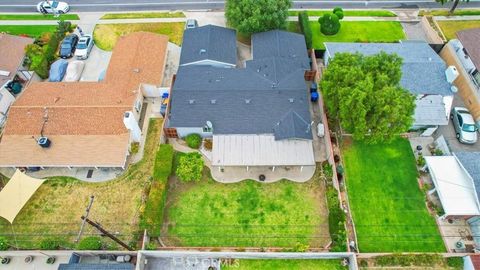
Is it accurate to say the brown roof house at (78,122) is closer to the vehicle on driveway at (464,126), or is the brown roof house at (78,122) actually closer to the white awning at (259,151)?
the white awning at (259,151)

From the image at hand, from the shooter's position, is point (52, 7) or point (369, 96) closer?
point (369, 96)

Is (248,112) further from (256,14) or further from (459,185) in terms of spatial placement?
(459,185)

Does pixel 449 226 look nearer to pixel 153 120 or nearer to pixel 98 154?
pixel 153 120

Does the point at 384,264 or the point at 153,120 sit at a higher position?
the point at 153,120

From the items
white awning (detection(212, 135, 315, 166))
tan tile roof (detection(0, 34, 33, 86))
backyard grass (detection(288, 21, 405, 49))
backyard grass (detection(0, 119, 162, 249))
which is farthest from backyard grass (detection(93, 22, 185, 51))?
backyard grass (detection(0, 119, 162, 249))

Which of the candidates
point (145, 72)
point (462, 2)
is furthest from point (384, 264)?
point (462, 2)

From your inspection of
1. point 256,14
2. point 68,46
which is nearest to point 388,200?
point 256,14
